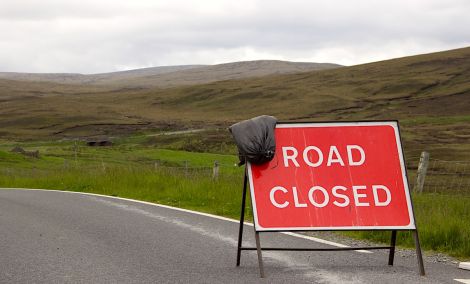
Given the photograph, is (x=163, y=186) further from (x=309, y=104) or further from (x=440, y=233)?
(x=309, y=104)

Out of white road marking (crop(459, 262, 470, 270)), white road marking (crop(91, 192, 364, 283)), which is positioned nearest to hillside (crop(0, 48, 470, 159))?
white road marking (crop(91, 192, 364, 283))

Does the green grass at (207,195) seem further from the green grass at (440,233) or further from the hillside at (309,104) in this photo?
the hillside at (309,104)

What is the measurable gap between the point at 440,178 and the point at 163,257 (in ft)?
68.8

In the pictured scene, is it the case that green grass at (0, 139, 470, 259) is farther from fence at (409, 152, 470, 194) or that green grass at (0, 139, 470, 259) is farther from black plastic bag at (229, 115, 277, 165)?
black plastic bag at (229, 115, 277, 165)

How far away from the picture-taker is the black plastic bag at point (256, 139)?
7379mm

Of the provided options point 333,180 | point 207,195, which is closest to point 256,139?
point 333,180

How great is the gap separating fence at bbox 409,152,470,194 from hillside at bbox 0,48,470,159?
1670 centimetres

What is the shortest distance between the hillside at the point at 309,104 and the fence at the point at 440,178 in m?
16.7

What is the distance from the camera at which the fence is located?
552 inches

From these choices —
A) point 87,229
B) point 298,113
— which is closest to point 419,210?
point 87,229

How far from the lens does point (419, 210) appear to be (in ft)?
36.9

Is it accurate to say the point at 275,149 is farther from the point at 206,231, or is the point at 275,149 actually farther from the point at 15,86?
the point at 15,86

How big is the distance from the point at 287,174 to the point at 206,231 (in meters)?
3.23

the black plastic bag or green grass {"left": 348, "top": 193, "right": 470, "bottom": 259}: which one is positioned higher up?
the black plastic bag
